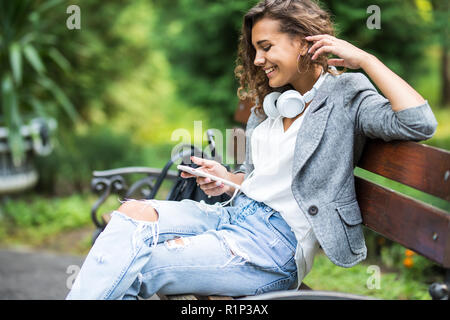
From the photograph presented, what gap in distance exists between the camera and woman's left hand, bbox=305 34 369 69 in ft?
5.85

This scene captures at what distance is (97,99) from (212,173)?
5900 millimetres

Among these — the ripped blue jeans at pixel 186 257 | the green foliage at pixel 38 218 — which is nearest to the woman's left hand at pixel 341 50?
the ripped blue jeans at pixel 186 257

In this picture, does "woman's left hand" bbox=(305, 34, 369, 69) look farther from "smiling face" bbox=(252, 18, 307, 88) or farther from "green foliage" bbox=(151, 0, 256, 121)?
"green foliage" bbox=(151, 0, 256, 121)

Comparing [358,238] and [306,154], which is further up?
[306,154]

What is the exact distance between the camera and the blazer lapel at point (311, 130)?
1.88 m

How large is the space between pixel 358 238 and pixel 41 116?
4.40 meters

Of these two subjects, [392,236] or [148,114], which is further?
[148,114]

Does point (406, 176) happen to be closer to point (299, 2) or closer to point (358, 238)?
point (358, 238)

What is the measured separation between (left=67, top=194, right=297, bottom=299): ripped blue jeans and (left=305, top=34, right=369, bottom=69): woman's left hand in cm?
62

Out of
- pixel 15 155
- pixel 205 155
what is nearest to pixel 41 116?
pixel 15 155

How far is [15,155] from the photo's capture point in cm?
520

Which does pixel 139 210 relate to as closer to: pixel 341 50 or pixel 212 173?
pixel 212 173

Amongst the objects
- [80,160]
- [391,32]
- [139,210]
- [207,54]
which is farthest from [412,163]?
[80,160]

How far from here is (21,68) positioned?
18.7ft
